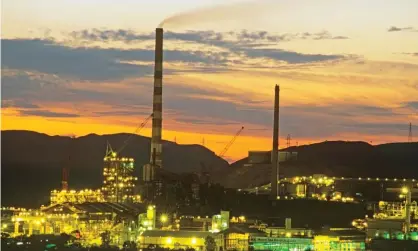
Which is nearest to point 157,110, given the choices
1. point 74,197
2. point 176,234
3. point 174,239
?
point 74,197

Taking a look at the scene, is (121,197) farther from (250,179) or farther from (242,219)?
(250,179)

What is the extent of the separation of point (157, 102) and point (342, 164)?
114 ft

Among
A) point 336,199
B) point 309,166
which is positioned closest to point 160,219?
point 336,199

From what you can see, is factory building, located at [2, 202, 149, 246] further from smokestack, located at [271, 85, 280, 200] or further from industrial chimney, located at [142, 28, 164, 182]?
smokestack, located at [271, 85, 280, 200]

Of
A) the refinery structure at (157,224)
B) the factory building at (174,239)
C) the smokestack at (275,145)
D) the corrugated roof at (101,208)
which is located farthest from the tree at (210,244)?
the smokestack at (275,145)

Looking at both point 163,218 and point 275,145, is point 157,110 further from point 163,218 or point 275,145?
point 163,218

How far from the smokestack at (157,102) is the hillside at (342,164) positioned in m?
16.5

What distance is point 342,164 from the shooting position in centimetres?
6712

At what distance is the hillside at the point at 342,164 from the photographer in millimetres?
54469

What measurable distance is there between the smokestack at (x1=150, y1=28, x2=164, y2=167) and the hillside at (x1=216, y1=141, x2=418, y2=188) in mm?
16477

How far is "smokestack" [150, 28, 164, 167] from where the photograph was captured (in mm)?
34094

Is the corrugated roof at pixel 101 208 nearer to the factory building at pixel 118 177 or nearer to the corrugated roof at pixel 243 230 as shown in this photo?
the corrugated roof at pixel 243 230

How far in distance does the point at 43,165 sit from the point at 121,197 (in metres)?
46.8

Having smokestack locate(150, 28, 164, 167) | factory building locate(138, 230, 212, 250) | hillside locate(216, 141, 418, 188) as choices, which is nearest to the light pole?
factory building locate(138, 230, 212, 250)
